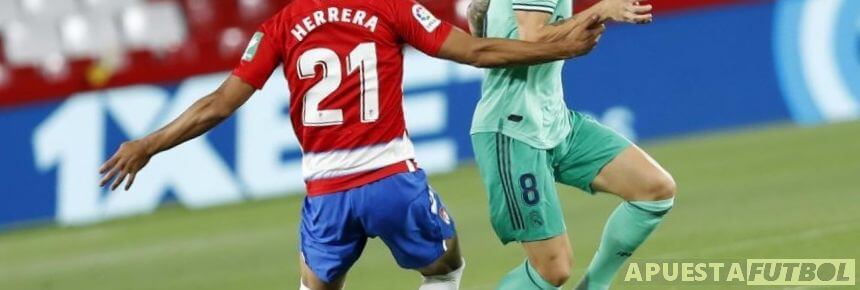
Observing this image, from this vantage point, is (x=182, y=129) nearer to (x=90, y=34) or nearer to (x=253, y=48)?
(x=253, y=48)

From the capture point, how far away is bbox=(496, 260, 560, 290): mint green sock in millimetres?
7500

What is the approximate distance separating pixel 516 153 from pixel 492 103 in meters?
0.27

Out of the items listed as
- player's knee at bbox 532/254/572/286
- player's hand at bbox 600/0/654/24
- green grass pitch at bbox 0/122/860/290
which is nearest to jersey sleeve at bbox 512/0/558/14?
player's hand at bbox 600/0/654/24

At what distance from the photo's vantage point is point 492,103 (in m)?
7.66

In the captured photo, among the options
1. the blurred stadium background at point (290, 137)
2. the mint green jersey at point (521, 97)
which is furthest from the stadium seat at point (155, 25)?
the mint green jersey at point (521, 97)

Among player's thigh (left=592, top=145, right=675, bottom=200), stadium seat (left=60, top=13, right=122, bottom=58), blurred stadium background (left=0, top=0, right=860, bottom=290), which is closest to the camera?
player's thigh (left=592, top=145, right=675, bottom=200)

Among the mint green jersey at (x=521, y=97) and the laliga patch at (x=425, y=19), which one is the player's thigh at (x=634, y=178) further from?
the laliga patch at (x=425, y=19)

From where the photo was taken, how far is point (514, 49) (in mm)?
6695

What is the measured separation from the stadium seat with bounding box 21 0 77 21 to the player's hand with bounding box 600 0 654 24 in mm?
8431

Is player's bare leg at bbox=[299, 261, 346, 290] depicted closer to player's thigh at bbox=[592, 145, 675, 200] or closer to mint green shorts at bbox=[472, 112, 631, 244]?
mint green shorts at bbox=[472, 112, 631, 244]

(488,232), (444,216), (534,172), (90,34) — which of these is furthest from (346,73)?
(90,34)

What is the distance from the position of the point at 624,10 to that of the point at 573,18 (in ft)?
0.78

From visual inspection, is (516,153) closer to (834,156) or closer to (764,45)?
(834,156)

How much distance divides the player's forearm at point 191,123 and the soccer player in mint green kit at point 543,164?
53.1 inches
